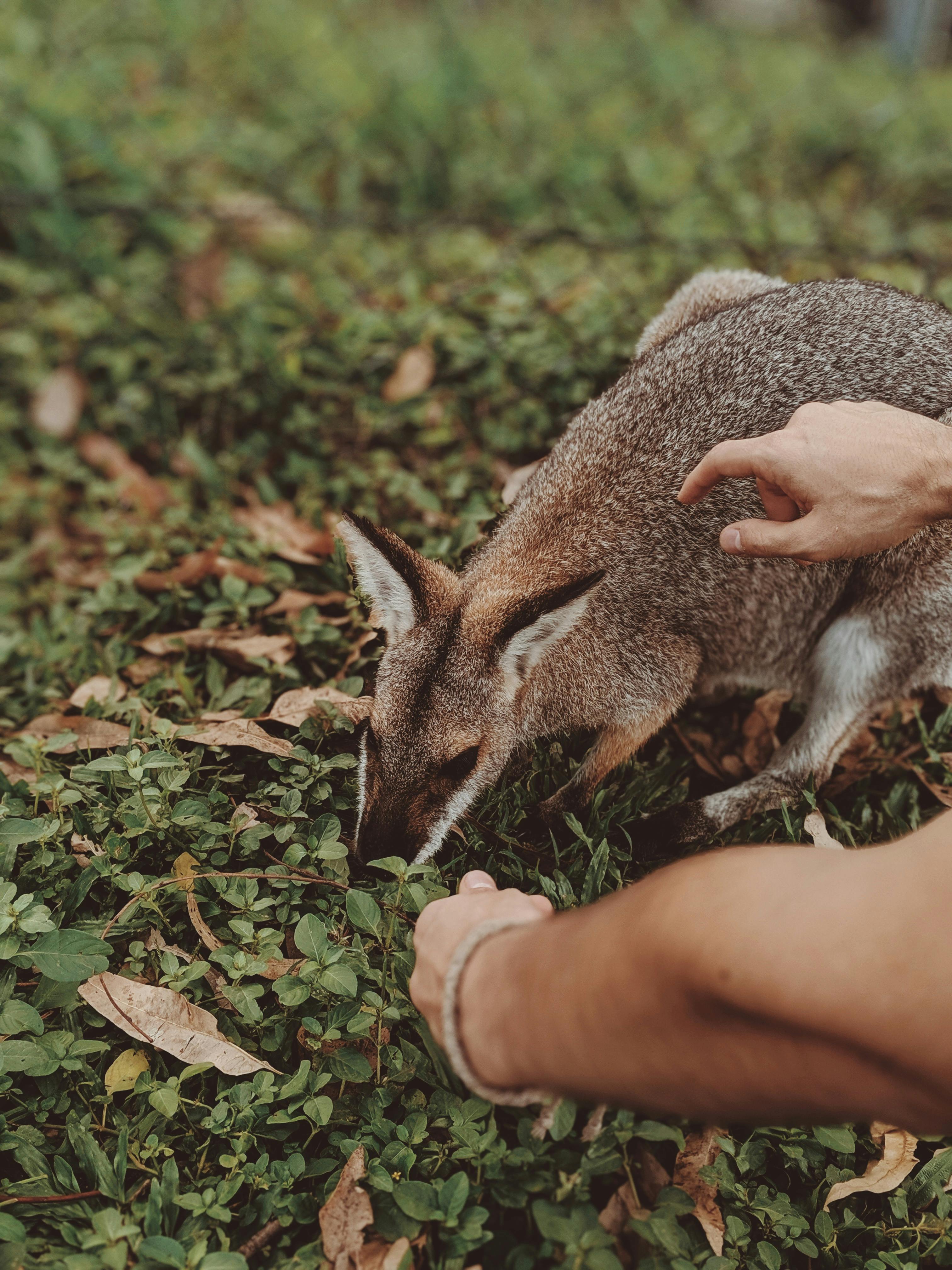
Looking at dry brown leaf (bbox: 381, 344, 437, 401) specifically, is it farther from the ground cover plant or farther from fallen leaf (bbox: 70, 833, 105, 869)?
fallen leaf (bbox: 70, 833, 105, 869)

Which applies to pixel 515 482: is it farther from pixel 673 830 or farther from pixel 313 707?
pixel 673 830

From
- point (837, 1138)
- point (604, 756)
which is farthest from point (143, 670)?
point (837, 1138)

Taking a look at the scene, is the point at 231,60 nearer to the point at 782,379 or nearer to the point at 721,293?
the point at 721,293

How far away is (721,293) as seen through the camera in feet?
13.4

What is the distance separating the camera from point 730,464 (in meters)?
2.55

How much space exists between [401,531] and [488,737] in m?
1.42

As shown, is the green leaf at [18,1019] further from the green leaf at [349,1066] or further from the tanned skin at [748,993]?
the tanned skin at [748,993]

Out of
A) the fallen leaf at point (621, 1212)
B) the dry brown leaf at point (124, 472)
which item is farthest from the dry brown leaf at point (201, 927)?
the dry brown leaf at point (124, 472)

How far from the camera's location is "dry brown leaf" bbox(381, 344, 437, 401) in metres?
4.79

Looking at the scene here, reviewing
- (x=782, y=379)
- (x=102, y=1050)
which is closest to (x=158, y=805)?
(x=102, y=1050)

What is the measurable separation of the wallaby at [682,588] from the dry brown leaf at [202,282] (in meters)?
3.34

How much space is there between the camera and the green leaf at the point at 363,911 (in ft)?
7.91

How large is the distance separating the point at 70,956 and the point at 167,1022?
315 mm

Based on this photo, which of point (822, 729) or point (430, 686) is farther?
point (822, 729)
